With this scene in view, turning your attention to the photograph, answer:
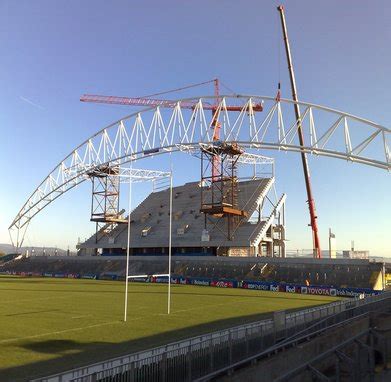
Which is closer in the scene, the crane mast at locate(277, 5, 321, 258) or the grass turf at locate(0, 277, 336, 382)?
the grass turf at locate(0, 277, 336, 382)

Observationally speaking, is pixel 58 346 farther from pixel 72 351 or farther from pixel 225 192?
pixel 225 192

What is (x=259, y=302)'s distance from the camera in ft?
143

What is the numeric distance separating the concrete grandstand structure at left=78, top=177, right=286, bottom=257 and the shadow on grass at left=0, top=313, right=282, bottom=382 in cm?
5827

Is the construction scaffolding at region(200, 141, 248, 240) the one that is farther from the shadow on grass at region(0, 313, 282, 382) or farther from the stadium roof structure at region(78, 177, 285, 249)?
the shadow on grass at region(0, 313, 282, 382)

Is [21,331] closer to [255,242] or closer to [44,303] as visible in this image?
[44,303]

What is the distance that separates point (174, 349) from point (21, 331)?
1501 centimetres

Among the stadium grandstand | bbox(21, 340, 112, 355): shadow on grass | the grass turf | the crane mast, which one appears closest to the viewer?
the grass turf

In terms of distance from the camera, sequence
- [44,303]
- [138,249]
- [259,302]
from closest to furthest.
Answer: [44,303]
[259,302]
[138,249]

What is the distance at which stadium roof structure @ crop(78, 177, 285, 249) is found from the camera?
8569 centimetres

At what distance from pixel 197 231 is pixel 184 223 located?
5642 mm

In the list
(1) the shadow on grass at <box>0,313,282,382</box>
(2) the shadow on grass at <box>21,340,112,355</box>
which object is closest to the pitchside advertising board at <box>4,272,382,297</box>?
(1) the shadow on grass at <box>0,313,282,382</box>

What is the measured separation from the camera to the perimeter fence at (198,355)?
11945 mm

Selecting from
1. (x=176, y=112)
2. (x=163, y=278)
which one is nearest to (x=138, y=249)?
(x=163, y=278)

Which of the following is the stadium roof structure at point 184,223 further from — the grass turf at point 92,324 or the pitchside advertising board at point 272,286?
the grass turf at point 92,324
